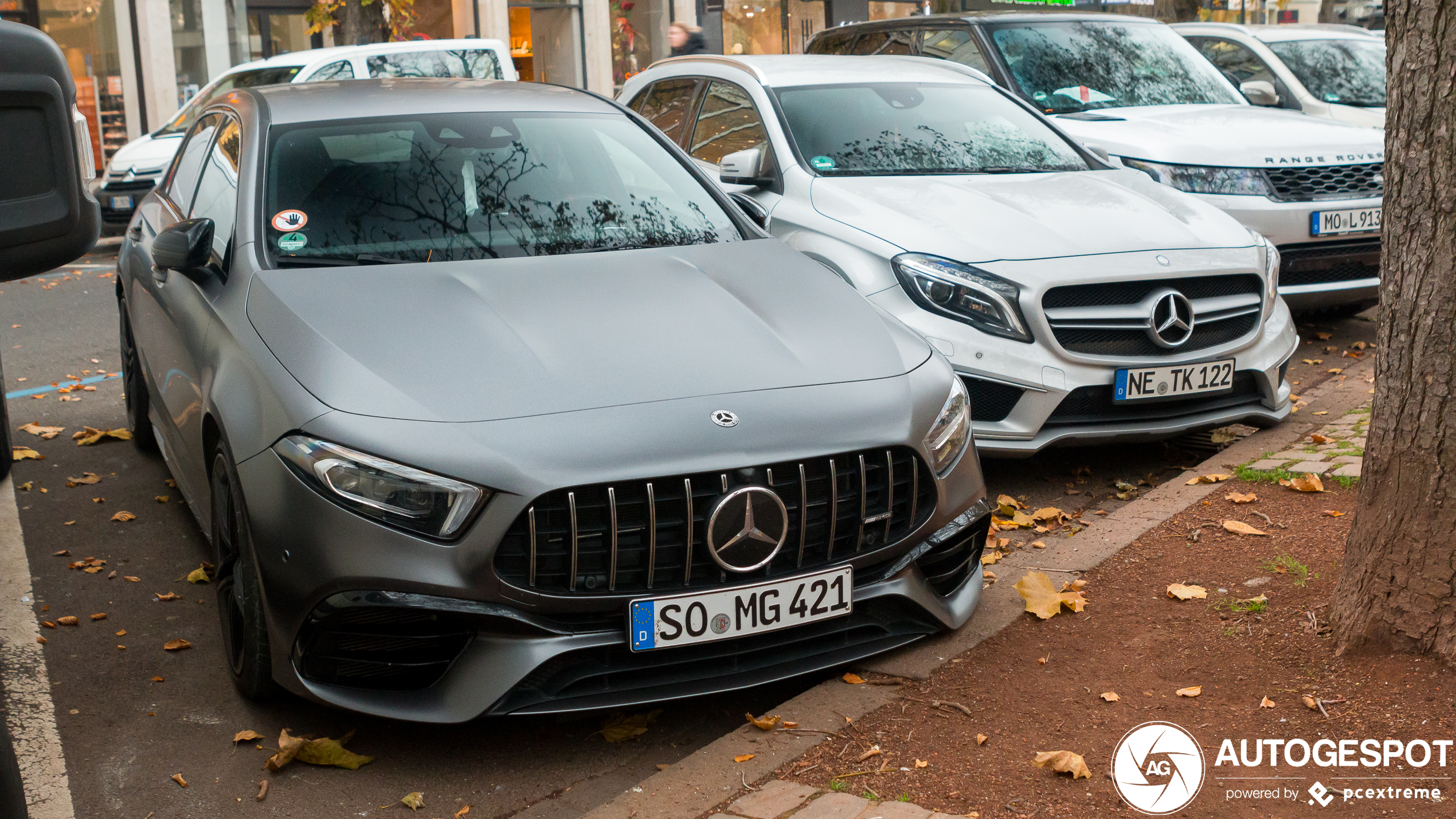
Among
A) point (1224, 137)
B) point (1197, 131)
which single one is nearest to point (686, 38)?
point (1197, 131)

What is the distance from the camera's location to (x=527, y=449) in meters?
3.21

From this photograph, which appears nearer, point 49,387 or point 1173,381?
point 1173,381

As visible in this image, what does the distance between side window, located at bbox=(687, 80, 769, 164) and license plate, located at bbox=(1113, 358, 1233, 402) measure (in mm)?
2283

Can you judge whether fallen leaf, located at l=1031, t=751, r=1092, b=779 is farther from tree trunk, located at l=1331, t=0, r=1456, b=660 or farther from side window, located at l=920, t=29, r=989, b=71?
side window, located at l=920, t=29, r=989, b=71

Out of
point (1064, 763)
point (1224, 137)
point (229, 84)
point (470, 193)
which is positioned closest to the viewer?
point (1064, 763)

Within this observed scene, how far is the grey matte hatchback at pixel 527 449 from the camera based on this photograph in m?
3.19

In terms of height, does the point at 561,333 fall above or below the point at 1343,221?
above

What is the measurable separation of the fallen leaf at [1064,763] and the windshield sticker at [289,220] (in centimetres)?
269

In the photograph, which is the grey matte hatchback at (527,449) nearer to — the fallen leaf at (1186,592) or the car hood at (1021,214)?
the fallen leaf at (1186,592)

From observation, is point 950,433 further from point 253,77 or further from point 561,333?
point 253,77

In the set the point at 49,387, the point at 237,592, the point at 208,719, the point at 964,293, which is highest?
the point at 964,293

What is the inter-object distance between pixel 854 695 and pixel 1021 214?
9.28ft

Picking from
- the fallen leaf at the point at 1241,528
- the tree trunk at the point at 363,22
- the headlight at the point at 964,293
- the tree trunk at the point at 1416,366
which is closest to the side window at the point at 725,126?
the headlight at the point at 964,293

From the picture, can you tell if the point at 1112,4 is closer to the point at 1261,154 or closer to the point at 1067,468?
the point at 1261,154
